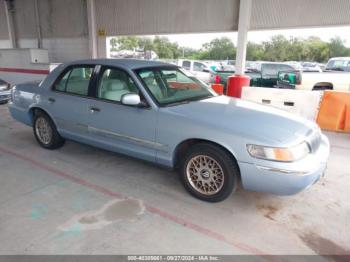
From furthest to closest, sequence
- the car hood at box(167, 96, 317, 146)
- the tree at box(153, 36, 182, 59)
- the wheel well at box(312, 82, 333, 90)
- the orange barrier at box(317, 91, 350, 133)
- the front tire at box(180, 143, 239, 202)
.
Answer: the tree at box(153, 36, 182, 59), the wheel well at box(312, 82, 333, 90), the orange barrier at box(317, 91, 350, 133), the front tire at box(180, 143, 239, 202), the car hood at box(167, 96, 317, 146)

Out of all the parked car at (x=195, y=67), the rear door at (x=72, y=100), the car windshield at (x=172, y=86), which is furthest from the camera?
the parked car at (x=195, y=67)

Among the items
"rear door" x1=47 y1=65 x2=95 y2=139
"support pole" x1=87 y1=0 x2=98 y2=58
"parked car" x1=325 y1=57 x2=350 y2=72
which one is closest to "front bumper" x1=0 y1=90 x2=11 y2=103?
"support pole" x1=87 y1=0 x2=98 y2=58

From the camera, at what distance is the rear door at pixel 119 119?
11.4ft

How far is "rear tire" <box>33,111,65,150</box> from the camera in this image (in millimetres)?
4695

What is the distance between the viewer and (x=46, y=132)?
4836 mm

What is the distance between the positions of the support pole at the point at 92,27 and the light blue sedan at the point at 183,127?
27.3 feet

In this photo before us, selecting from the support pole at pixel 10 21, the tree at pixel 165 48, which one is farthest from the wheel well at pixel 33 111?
the tree at pixel 165 48

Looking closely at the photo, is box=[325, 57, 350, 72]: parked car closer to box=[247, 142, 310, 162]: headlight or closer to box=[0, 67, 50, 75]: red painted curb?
box=[247, 142, 310, 162]: headlight

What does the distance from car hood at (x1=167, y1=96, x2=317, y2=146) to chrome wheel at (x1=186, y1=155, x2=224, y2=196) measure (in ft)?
1.37

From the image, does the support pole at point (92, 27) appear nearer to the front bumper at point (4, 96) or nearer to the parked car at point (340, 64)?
the front bumper at point (4, 96)

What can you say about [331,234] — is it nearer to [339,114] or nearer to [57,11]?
[339,114]

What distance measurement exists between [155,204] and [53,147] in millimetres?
2546

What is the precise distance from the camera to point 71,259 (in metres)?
2.36

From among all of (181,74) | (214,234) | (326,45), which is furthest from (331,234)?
(326,45)
